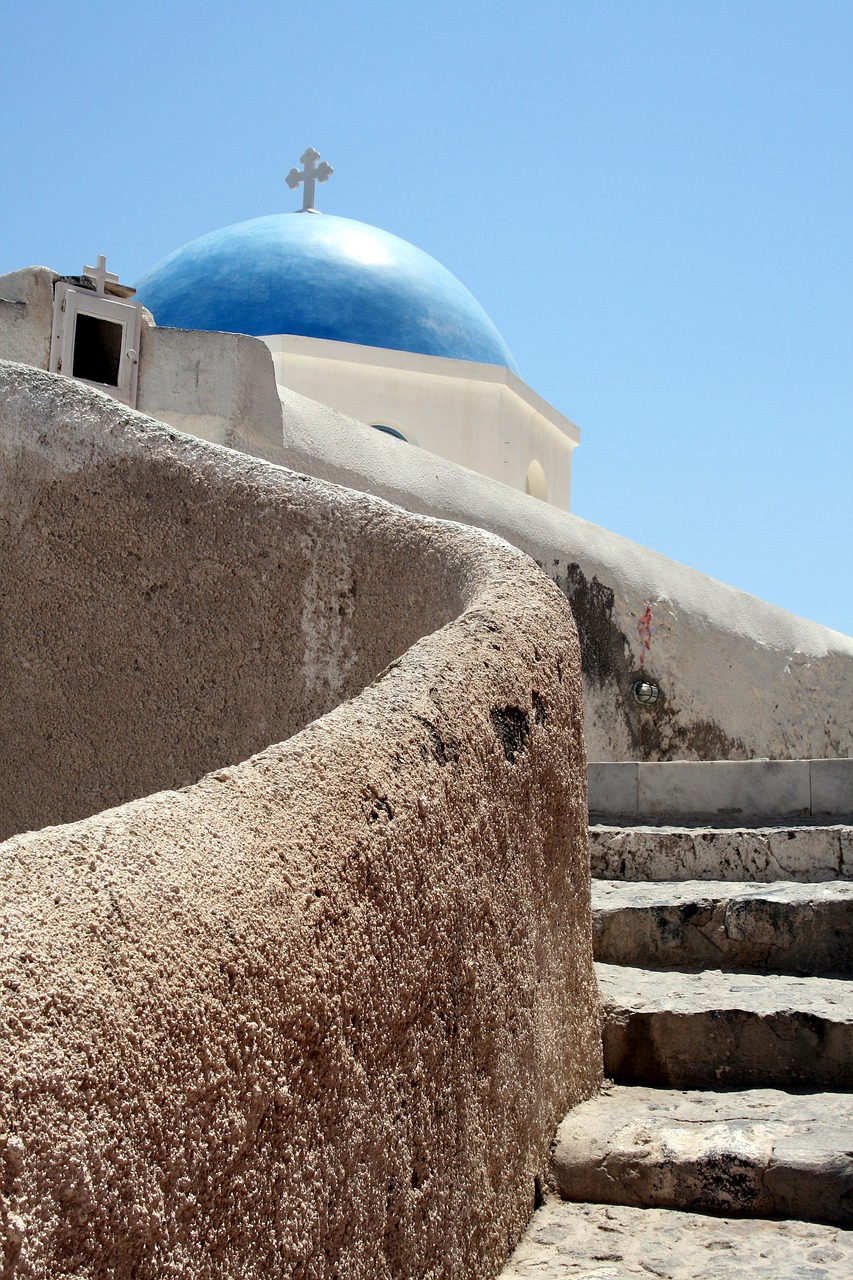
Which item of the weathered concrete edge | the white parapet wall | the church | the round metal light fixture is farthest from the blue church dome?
the church

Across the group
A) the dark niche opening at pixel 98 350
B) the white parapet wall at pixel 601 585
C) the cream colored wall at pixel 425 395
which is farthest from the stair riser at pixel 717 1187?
the cream colored wall at pixel 425 395

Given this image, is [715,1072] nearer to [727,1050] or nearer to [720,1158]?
[727,1050]

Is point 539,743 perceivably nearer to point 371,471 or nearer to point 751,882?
point 751,882

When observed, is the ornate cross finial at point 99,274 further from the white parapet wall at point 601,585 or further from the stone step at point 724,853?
the stone step at point 724,853

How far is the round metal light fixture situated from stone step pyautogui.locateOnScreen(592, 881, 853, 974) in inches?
183

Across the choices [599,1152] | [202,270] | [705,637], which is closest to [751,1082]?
[599,1152]

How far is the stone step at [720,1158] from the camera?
79.2 inches

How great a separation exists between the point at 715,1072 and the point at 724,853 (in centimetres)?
104

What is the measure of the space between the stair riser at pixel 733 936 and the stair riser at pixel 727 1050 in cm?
42

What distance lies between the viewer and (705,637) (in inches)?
321

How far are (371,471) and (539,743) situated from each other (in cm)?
453

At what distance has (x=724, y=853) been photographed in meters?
3.46

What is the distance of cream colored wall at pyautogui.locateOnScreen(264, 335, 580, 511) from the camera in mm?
11625

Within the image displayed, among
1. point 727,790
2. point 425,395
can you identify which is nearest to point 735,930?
point 727,790
